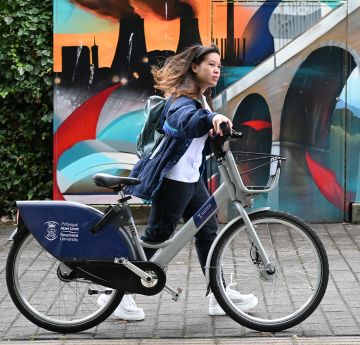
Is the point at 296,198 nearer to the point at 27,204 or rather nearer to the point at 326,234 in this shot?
the point at 326,234

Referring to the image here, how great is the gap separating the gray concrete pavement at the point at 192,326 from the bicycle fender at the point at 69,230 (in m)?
0.54

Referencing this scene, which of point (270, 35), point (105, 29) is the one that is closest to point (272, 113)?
point (270, 35)

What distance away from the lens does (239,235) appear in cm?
470

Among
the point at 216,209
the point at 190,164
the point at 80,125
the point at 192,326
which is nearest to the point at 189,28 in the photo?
the point at 80,125

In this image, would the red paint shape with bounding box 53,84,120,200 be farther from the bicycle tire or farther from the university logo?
the university logo

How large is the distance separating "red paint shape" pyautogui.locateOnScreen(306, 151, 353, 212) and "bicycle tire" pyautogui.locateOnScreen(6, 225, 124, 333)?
383 centimetres

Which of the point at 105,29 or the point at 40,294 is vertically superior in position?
the point at 105,29

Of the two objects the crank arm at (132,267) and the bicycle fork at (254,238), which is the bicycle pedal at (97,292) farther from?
the bicycle fork at (254,238)

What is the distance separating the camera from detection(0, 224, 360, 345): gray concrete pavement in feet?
15.3

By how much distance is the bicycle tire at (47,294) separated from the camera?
187 inches

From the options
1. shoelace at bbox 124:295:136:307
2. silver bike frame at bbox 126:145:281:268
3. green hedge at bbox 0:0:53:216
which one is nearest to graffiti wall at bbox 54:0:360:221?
green hedge at bbox 0:0:53:216

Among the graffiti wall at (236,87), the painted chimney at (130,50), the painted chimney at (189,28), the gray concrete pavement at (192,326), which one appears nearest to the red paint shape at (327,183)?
the graffiti wall at (236,87)

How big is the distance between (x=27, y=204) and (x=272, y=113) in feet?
12.9

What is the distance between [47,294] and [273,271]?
4.63ft
